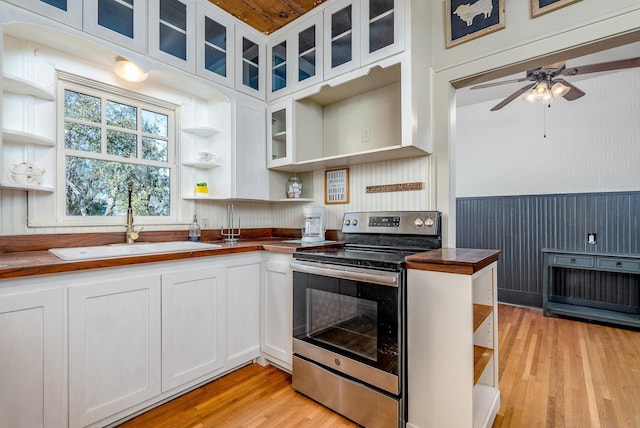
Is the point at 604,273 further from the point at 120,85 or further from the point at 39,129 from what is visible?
the point at 39,129

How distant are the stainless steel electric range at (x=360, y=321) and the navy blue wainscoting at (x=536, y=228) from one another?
8.53 feet

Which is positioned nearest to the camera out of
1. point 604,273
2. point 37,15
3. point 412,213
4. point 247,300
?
point 37,15

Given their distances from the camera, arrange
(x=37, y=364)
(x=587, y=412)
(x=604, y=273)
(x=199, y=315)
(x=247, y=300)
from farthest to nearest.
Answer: (x=604, y=273), (x=247, y=300), (x=199, y=315), (x=587, y=412), (x=37, y=364)

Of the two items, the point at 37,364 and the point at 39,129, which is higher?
the point at 39,129

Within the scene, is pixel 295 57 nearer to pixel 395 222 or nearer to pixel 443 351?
pixel 395 222

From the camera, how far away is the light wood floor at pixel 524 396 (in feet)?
5.19

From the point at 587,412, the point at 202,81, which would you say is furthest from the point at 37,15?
the point at 587,412

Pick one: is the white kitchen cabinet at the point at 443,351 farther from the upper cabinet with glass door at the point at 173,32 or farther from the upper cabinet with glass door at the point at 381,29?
the upper cabinet with glass door at the point at 173,32

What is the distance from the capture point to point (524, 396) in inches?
71.1

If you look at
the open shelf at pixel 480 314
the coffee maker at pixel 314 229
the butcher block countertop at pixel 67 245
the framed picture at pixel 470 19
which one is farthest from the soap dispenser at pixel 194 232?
the framed picture at pixel 470 19

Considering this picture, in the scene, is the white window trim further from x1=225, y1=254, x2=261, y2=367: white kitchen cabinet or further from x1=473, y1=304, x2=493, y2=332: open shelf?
x1=473, y1=304, x2=493, y2=332: open shelf

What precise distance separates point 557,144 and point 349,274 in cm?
354

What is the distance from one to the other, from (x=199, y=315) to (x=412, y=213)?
4.82ft

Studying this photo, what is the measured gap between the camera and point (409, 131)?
5.73 ft
